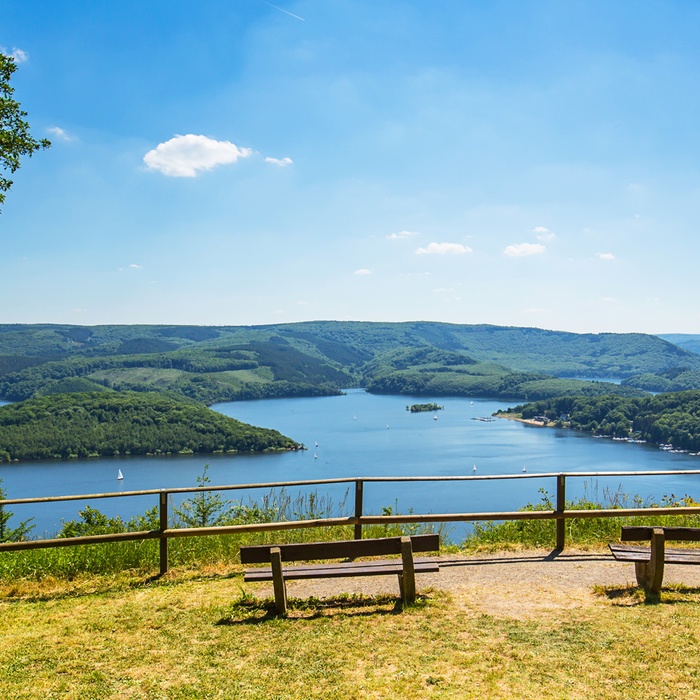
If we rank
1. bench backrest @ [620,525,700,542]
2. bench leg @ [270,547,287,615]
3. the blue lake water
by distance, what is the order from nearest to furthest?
bench leg @ [270,547,287,615] → bench backrest @ [620,525,700,542] → the blue lake water

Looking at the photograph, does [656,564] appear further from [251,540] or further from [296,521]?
[251,540]

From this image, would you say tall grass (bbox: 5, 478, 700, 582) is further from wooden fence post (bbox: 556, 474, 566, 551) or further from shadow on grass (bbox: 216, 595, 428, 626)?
shadow on grass (bbox: 216, 595, 428, 626)

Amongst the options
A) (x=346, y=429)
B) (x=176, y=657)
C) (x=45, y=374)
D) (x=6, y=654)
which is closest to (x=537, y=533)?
(x=176, y=657)

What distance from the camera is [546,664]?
3684 mm

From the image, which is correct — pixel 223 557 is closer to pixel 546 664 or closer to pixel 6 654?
pixel 6 654

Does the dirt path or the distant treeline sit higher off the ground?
the dirt path

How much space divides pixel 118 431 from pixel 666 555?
10148 cm

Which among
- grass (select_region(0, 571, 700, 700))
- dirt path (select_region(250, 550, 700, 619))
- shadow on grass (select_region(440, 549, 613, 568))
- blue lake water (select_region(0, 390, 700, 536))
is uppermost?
grass (select_region(0, 571, 700, 700))

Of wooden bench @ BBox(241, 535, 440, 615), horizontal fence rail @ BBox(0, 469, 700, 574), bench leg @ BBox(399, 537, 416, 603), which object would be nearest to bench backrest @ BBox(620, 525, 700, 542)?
horizontal fence rail @ BBox(0, 469, 700, 574)

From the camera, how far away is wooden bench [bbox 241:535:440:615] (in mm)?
4762

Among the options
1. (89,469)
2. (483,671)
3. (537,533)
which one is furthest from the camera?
(89,469)

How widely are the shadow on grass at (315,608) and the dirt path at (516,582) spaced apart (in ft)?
0.69

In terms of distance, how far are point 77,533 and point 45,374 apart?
198 m

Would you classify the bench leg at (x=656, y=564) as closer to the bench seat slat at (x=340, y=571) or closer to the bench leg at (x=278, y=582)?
the bench seat slat at (x=340, y=571)
